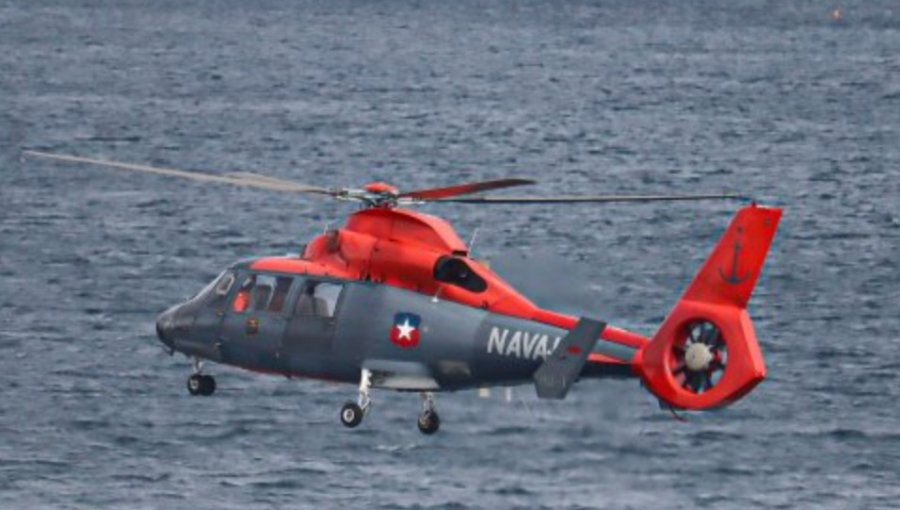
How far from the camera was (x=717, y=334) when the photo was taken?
56.9 meters

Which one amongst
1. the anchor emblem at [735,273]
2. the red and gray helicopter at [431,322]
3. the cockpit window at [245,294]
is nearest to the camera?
the anchor emblem at [735,273]

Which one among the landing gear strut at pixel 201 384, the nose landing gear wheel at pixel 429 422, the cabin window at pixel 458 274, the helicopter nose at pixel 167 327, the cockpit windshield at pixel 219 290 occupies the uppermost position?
the cabin window at pixel 458 274

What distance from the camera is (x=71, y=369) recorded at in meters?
142

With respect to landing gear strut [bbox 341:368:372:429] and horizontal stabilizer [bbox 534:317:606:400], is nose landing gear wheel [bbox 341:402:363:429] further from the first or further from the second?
horizontal stabilizer [bbox 534:317:606:400]

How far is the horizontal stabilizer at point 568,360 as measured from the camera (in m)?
57.3

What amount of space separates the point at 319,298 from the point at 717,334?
11.6m

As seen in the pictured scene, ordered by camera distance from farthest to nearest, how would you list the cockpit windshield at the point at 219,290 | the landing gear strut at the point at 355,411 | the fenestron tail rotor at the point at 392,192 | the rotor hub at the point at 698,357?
the cockpit windshield at the point at 219,290
the landing gear strut at the point at 355,411
the fenestron tail rotor at the point at 392,192
the rotor hub at the point at 698,357

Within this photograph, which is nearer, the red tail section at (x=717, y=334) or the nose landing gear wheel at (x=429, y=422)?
the red tail section at (x=717, y=334)

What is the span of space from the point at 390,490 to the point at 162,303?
135 ft

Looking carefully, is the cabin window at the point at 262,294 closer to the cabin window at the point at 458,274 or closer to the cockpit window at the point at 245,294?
the cockpit window at the point at 245,294

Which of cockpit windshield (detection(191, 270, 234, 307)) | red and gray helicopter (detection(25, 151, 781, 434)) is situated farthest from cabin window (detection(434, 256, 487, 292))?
Answer: cockpit windshield (detection(191, 270, 234, 307))

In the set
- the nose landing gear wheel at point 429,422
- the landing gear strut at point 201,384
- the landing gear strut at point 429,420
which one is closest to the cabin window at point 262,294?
the landing gear strut at point 201,384

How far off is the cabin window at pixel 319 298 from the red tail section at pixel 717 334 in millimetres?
9046

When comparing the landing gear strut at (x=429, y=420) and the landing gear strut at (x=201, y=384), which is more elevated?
the landing gear strut at (x=429, y=420)
